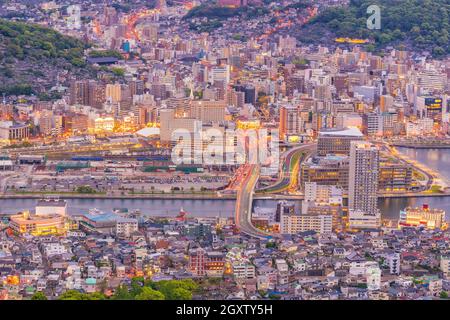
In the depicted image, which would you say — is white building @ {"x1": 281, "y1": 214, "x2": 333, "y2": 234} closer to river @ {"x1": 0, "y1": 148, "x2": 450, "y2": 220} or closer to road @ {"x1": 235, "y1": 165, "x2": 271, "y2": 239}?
road @ {"x1": 235, "y1": 165, "x2": 271, "y2": 239}

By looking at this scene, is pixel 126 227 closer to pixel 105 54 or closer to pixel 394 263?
pixel 394 263

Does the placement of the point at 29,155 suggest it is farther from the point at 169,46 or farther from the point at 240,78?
the point at 169,46

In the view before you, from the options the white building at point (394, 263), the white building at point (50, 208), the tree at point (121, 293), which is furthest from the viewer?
the white building at point (50, 208)

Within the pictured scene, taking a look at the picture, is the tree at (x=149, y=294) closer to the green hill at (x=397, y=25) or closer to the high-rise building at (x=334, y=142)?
the high-rise building at (x=334, y=142)

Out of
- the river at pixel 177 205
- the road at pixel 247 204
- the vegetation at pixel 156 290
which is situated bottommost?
the river at pixel 177 205

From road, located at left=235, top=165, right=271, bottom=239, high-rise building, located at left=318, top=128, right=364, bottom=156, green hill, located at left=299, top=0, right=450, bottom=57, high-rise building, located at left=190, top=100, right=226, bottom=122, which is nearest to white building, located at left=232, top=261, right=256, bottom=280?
road, located at left=235, top=165, right=271, bottom=239

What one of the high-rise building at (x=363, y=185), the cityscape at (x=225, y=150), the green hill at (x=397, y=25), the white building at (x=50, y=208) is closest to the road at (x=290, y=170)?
the cityscape at (x=225, y=150)
